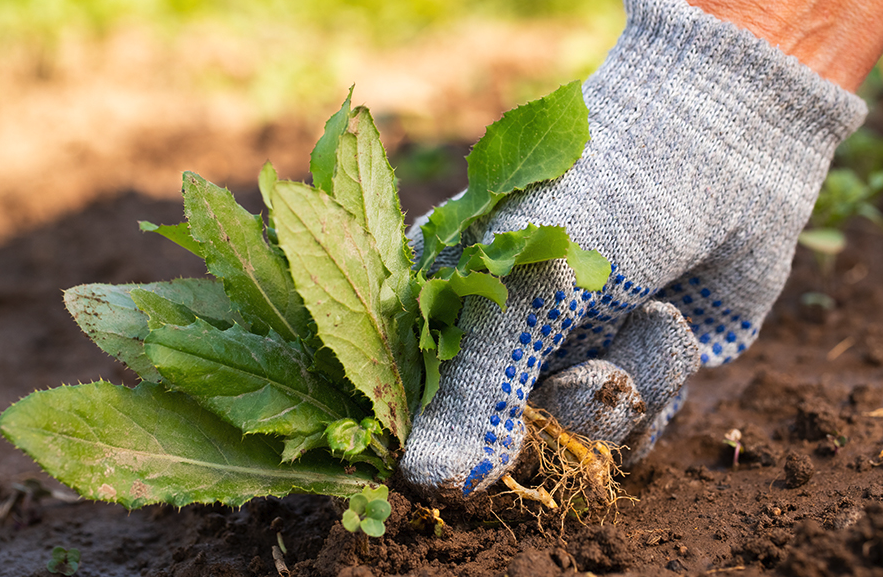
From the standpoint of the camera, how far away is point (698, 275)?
190 centimetres

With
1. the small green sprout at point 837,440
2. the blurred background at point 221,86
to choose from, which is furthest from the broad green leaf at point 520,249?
the blurred background at point 221,86

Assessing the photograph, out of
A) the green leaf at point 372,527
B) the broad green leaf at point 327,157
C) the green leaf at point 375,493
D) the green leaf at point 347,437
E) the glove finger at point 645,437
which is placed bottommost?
the glove finger at point 645,437

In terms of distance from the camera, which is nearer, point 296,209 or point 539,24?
point 296,209

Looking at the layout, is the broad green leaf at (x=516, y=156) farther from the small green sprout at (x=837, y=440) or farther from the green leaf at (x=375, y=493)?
the small green sprout at (x=837, y=440)

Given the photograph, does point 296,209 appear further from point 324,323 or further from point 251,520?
point 251,520

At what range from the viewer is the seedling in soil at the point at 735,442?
1914 millimetres

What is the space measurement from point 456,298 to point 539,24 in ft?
22.4

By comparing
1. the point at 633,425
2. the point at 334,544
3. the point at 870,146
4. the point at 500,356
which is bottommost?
the point at 870,146

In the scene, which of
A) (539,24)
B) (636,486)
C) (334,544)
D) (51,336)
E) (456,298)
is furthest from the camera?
(539,24)

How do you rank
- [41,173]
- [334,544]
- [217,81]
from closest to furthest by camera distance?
[334,544], [41,173], [217,81]

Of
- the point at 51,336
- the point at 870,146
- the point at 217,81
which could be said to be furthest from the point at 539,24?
the point at 51,336

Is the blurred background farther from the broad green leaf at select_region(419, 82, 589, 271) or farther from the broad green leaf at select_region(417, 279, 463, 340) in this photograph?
the broad green leaf at select_region(417, 279, 463, 340)

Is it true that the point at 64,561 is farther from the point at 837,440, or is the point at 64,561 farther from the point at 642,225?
the point at 837,440

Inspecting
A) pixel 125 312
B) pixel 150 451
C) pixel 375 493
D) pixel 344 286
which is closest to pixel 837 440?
pixel 375 493
